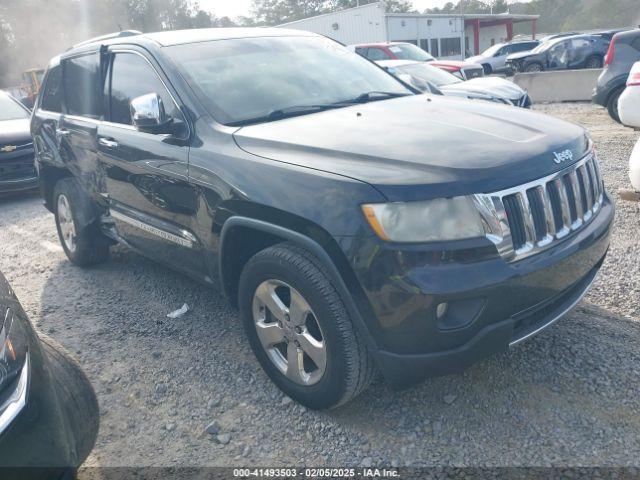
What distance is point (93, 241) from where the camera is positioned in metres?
4.89

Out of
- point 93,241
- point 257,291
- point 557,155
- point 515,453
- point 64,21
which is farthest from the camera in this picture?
point 64,21

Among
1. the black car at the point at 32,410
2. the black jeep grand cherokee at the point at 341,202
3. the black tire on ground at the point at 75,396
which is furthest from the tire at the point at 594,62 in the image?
the black car at the point at 32,410

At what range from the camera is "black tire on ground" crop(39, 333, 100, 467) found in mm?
2086

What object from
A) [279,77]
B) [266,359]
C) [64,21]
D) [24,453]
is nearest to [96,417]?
[24,453]

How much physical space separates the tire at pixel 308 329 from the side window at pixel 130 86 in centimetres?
112

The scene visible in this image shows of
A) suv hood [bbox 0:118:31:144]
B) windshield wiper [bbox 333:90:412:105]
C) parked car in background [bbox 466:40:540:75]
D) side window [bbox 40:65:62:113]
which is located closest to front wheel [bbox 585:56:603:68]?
parked car in background [bbox 466:40:540:75]

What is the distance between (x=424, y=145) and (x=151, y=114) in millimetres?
1542

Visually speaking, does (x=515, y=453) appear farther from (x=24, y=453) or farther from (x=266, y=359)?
(x=24, y=453)

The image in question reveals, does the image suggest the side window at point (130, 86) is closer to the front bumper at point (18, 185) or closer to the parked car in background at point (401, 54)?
the front bumper at point (18, 185)

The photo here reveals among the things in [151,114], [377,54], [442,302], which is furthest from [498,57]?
[442,302]

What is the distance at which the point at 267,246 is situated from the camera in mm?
2994

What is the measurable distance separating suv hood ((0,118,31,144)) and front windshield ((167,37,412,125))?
5541 mm

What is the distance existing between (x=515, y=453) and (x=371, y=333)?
→ 2.66 ft

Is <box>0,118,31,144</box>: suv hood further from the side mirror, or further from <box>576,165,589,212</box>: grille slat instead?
<box>576,165,589,212</box>: grille slat
